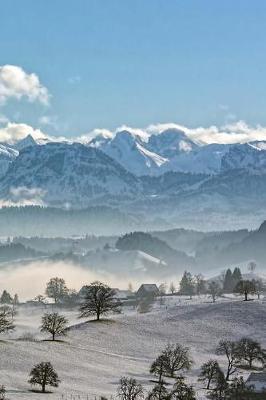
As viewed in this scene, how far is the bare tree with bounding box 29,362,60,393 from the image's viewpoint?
88.1m

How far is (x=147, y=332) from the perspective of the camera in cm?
15300

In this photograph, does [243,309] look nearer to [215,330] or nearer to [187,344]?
[215,330]

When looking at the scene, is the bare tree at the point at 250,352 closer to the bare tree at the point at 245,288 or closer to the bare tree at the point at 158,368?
the bare tree at the point at 158,368

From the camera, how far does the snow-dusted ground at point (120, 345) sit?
311 feet

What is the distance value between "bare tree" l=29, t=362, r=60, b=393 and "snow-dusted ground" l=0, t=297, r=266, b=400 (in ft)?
3.89

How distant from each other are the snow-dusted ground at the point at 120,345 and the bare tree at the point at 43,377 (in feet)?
3.89

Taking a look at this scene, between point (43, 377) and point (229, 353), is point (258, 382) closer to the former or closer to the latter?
point (229, 353)

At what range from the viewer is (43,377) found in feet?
291

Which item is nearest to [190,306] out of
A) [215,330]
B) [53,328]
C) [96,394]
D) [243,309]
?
[243,309]

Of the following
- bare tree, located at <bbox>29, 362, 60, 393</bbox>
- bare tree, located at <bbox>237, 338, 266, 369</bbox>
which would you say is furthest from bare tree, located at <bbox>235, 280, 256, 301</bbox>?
bare tree, located at <bbox>29, 362, 60, 393</bbox>

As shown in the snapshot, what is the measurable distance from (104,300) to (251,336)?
1363 inches

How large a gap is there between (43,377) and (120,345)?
157 ft

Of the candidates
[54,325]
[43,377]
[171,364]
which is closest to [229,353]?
[171,364]

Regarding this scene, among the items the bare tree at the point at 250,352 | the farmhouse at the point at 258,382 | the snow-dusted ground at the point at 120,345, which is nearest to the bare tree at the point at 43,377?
the snow-dusted ground at the point at 120,345
